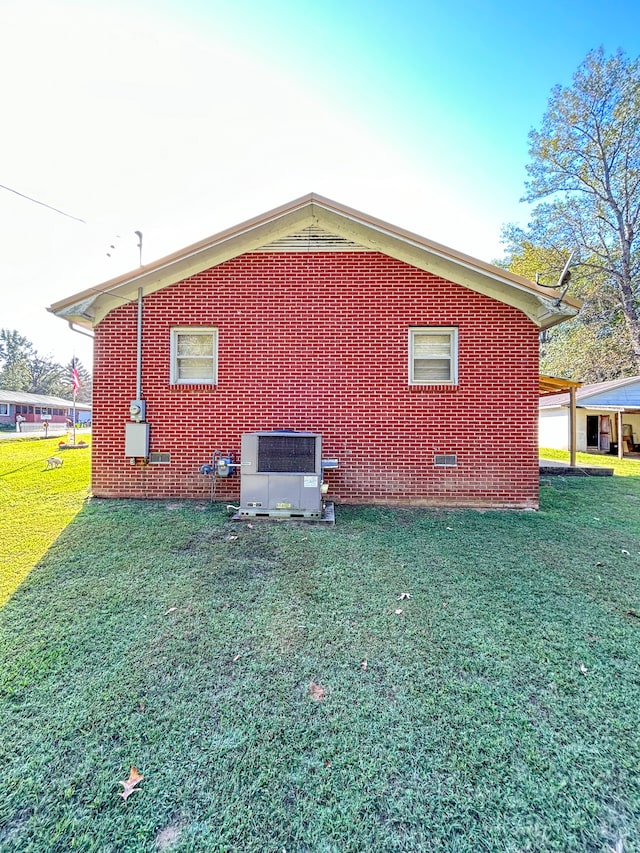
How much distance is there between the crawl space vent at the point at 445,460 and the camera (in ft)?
20.1

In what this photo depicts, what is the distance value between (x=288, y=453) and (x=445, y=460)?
2701mm

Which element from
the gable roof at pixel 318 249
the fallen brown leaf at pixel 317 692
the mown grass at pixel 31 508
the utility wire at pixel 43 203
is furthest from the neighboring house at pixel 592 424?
the mown grass at pixel 31 508

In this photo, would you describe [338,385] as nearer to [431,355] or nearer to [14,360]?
[431,355]

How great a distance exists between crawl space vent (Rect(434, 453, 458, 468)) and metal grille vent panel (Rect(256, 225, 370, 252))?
3672mm

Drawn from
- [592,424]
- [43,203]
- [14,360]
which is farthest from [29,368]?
[592,424]

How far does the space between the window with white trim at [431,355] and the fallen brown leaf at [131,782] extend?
5667 mm

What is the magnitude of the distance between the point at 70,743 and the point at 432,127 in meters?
11.8

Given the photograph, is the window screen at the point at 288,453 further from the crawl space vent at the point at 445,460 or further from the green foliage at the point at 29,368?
the green foliage at the point at 29,368

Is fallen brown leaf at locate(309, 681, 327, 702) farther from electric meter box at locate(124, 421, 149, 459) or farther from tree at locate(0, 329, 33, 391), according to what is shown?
tree at locate(0, 329, 33, 391)

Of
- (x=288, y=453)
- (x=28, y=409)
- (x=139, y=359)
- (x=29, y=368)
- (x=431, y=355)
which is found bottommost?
(x=288, y=453)

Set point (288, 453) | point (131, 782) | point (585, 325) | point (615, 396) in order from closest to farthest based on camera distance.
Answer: point (131, 782), point (288, 453), point (615, 396), point (585, 325)

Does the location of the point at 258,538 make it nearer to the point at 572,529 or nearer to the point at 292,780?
the point at 292,780

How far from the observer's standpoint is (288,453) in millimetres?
5254

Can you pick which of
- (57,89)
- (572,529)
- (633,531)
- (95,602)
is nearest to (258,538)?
(95,602)
